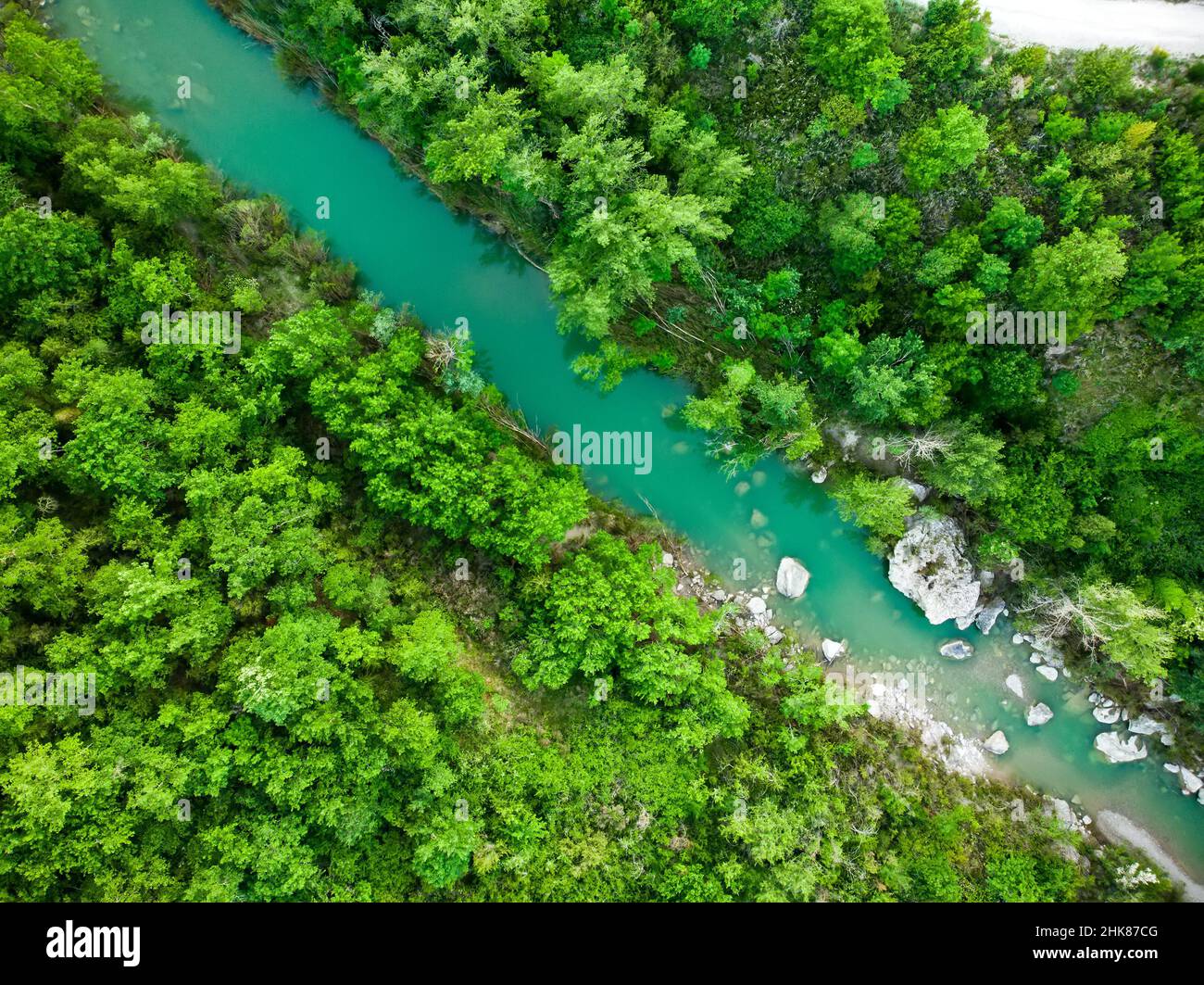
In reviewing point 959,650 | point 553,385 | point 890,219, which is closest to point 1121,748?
point 959,650

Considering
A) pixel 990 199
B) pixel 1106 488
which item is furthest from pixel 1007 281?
pixel 1106 488

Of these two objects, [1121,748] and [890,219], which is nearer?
[890,219]

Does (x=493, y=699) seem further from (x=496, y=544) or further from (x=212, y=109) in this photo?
(x=212, y=109)

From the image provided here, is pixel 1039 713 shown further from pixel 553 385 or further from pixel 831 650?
pixel 553 385

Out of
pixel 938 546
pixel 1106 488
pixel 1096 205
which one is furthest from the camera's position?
pixel 938 546

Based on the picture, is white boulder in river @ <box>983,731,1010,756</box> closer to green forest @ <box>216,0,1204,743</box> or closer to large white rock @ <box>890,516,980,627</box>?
green forest @ <box>216,0,1204,743</box>
